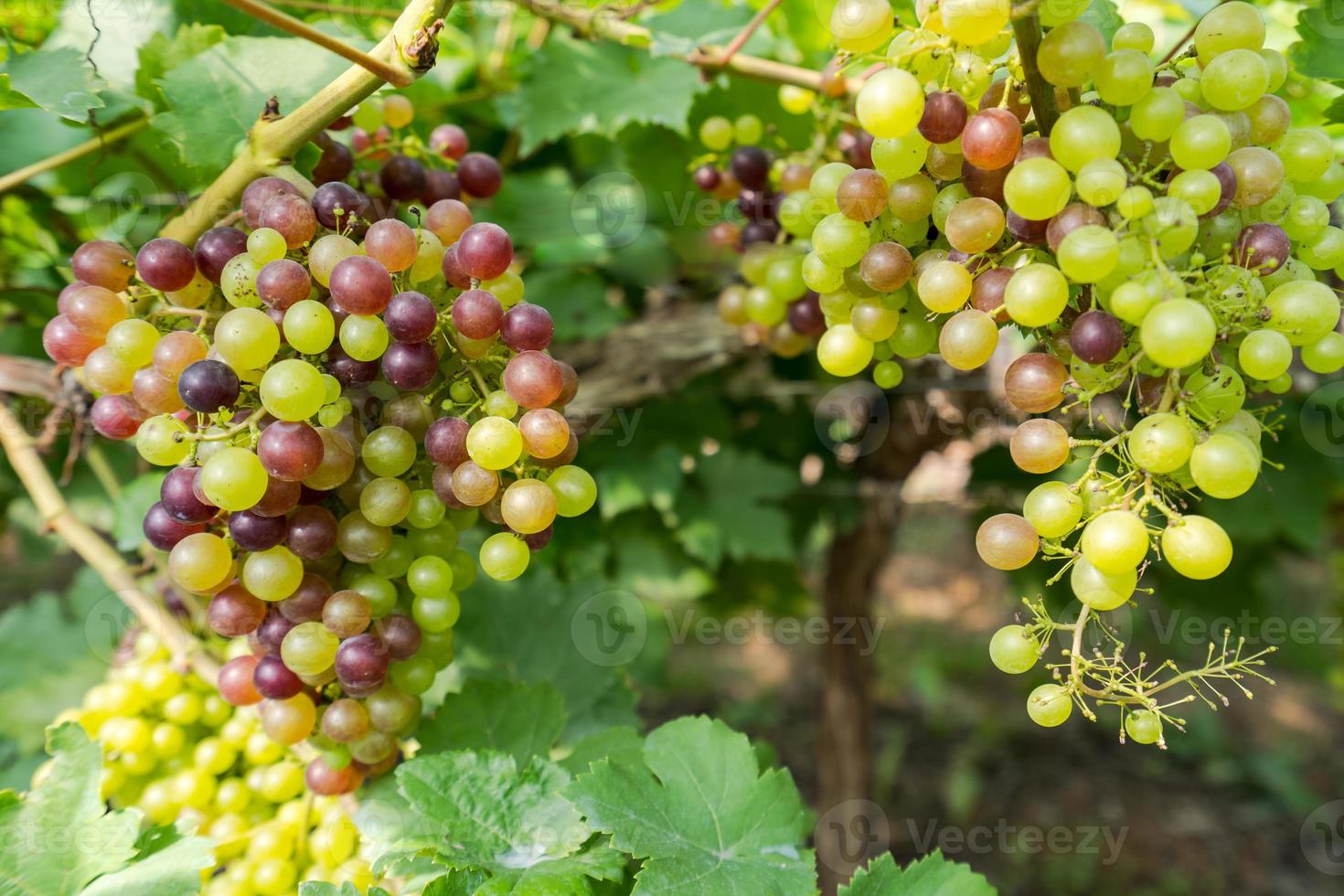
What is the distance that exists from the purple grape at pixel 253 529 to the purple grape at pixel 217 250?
199 millimetres

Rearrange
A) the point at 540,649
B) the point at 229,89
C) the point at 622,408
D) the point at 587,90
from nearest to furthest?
the point at 229,89 → the point at 540,649 → the point at 587,90 → the point at 622,408

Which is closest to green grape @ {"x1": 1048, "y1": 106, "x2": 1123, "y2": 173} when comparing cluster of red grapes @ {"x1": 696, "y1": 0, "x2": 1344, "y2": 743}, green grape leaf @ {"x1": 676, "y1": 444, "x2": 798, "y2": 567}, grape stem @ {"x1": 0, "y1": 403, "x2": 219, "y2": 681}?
cluster of red grapes @ {"x1": 696, "y1": 0, "x2": 1344, "y2": 743}

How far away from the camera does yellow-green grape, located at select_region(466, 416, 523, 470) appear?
0.66m

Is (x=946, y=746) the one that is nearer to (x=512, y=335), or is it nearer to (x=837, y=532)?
(x=837, y=532)

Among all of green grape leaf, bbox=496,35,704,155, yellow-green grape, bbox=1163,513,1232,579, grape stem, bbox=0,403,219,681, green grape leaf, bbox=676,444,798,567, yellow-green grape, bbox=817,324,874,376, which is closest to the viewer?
yellow-green grape, bbox=1163,513,1232,579

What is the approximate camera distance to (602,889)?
743mm

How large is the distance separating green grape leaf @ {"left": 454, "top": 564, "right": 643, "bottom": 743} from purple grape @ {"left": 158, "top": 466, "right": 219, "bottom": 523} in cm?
47

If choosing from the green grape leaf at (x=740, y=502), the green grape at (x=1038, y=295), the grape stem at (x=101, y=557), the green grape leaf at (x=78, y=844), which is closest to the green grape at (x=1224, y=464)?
the green grape at (x=1038, y=295)

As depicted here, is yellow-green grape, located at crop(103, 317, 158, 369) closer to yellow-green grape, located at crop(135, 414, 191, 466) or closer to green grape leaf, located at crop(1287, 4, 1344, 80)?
yellow-green grape, located at crop(135, 414, 191, 466)

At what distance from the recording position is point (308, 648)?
28.9 inches

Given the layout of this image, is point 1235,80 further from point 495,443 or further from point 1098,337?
point 495,443

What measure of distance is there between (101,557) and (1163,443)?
1.02 m

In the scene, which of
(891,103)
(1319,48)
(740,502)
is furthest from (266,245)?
(740,502)

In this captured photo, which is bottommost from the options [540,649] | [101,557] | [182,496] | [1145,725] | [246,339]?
[540,649]
